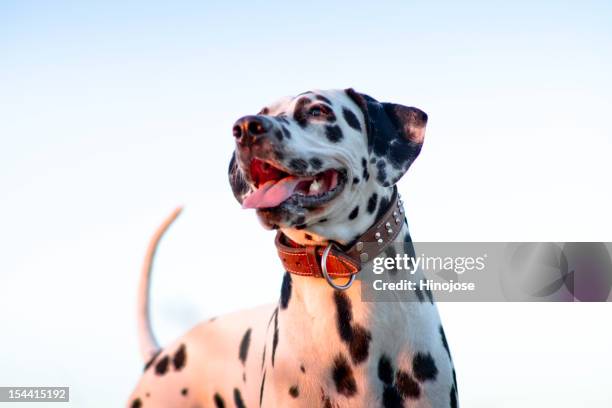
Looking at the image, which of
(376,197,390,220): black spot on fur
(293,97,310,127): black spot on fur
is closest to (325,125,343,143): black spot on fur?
(293,97,310,127): black spot on fur

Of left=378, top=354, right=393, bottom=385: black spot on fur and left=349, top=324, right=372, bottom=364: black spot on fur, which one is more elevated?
left=349, top=324, right=372, bottom=364: black spot on fur

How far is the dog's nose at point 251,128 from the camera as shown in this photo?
14.8 feet

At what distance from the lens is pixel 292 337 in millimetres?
4918

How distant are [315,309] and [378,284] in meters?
0.37

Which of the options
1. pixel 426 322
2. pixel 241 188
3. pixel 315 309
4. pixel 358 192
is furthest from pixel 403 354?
pixel 241 188

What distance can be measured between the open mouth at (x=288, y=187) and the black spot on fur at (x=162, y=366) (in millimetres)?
2279

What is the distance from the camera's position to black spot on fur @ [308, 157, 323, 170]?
458 cm

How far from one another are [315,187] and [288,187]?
0.47 ft

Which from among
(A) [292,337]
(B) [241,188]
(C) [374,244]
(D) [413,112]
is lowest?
(A) [292,337]

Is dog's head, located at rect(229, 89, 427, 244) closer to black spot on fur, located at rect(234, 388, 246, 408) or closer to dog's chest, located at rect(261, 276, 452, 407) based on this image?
dog's chest, located at rect(261, 276, 452, 407)

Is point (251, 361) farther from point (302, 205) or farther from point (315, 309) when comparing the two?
point (302, 205)

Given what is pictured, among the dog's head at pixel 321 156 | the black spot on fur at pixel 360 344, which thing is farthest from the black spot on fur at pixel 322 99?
the black spot on fur at pixel 360 344

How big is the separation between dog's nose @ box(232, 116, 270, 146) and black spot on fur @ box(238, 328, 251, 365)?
1.85m

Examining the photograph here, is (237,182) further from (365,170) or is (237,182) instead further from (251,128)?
(365,170)
